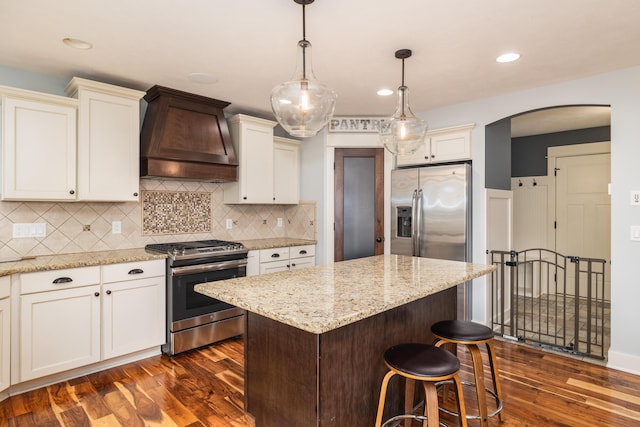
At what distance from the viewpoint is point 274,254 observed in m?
3.98

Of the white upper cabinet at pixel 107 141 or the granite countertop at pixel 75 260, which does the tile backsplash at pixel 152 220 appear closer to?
the granite countertop at pixel 75 260

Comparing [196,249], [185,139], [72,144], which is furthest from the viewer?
[185,139]

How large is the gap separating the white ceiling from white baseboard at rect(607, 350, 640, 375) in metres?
2.29

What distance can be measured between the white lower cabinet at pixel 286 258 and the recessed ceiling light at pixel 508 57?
2699mm

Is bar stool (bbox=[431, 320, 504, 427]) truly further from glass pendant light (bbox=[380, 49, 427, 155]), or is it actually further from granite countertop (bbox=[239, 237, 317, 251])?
granite countertop (bbox=[239, 237, 317, 251])

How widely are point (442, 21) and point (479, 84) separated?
131 cm

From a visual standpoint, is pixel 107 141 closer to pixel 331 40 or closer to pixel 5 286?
pixel 5 286

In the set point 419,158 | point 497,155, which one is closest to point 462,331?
point 419,158

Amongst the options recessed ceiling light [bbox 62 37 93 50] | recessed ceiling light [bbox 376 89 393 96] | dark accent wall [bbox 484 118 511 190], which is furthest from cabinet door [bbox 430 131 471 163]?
recessed ceiling light [bbox 62 37 93 50]

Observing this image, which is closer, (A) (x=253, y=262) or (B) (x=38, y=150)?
(B) (x=38, y=150)

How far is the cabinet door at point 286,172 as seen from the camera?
14.5 feet

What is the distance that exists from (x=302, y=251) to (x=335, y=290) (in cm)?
252

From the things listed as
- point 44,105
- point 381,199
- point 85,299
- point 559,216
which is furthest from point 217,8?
point 559,216

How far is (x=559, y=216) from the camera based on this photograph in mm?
5207
